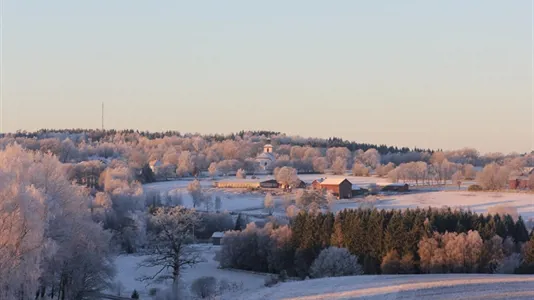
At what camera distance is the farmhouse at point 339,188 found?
85.9 meters

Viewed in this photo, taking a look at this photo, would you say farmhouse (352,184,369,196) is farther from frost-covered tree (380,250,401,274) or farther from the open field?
the open field

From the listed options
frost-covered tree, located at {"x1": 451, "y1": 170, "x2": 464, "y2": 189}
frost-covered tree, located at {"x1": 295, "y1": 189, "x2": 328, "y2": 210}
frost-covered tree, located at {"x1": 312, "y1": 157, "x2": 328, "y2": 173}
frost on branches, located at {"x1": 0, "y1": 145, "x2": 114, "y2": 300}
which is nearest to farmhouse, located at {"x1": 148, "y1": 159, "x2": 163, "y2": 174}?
frost-covered tree, located at {"x1": 312, "y1": 157, "x2": 328, "y2": 173}

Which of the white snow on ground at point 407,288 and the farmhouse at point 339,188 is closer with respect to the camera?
the white snow on ground at point 407,288

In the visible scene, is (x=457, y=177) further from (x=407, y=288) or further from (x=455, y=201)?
(x=407, y=288)

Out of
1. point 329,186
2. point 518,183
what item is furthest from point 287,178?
point 518,183

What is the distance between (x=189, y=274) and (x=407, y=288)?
52.8 ft

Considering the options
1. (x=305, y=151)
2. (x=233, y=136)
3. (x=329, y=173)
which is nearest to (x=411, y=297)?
(x=329, y=173)

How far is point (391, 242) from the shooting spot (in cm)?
3991

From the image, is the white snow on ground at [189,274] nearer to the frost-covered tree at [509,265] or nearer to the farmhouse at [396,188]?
the frost-covered tree at [509,265]

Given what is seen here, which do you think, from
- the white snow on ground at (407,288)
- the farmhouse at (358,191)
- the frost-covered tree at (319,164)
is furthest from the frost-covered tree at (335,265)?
the frost-covered tree at (319,164)

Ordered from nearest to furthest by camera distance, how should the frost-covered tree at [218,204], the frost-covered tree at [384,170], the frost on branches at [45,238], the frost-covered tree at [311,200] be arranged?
the frost on branches at [45,238] → the frost-covered tree at [311,200] → the frost-covered tree at [218,204] → the frost-covered tree at [384,170]

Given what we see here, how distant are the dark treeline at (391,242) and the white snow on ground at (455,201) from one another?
93.9ft

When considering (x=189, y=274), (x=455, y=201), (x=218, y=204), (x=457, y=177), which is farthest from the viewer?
(x=457, y=177)

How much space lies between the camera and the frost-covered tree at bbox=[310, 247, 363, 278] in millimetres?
39062
